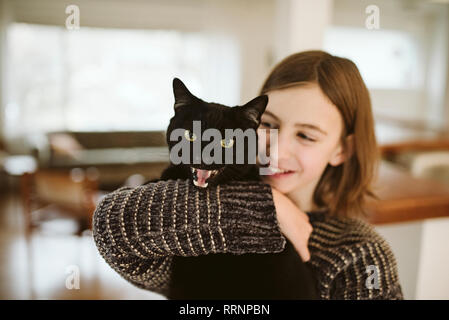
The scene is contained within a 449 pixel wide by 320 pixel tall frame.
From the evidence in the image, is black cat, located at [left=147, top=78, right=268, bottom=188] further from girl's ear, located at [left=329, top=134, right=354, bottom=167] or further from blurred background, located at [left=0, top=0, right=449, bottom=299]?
blurred background, located at [left=0, top=0, right=449, bottom=299]

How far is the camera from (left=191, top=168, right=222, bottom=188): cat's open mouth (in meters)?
0.41

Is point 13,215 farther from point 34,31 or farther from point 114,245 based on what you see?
point 114,245

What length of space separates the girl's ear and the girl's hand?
100 millimetres

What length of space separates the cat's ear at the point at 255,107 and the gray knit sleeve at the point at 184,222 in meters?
0.09

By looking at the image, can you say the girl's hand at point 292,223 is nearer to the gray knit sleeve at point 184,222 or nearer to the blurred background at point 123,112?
the gray knit sleeve at point 184,222

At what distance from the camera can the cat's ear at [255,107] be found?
1.29 feet

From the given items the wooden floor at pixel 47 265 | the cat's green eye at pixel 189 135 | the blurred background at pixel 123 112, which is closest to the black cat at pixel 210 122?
the cat's green eye at pixel 189 135

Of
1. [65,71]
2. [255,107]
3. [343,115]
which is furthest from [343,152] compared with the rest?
[65,71]

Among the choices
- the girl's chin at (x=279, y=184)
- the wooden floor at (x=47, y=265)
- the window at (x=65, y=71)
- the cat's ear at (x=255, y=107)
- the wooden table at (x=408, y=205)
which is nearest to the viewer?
the cat's ear at (x=255, y=107)

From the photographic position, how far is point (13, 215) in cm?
333

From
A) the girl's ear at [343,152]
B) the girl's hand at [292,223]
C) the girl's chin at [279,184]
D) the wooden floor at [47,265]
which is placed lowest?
the wooden floor at [47,265]

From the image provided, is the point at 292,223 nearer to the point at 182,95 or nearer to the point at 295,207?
the point at 295,207

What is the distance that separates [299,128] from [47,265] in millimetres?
2283
